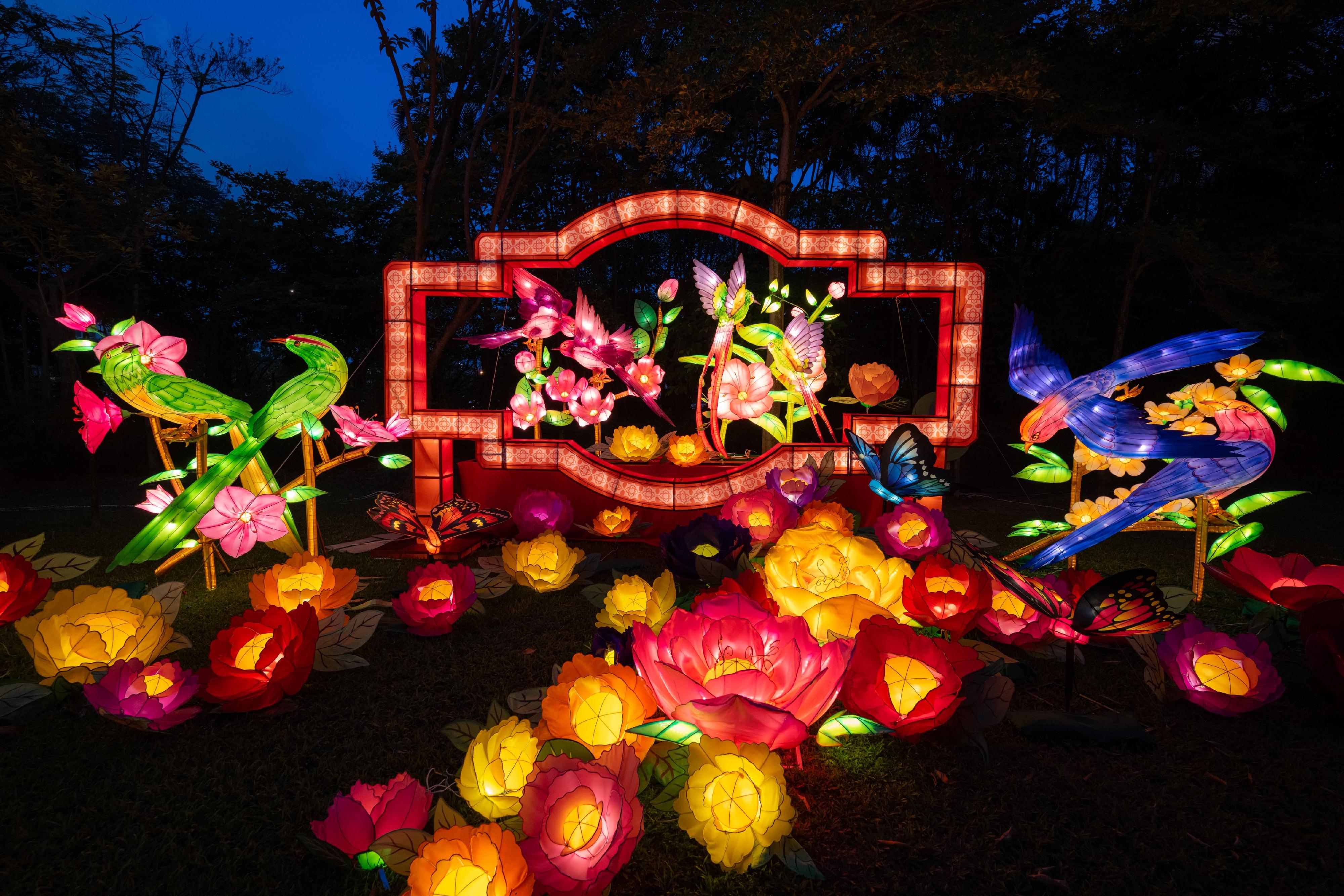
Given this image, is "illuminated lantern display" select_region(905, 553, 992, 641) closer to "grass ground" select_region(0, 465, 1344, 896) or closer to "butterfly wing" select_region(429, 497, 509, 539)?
"grass ground" select_region(0, 465, 1344, 896)

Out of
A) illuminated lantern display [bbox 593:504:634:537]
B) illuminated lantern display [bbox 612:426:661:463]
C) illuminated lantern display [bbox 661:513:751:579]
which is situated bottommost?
illuminated lantern display [bbox 593:504:634:537]

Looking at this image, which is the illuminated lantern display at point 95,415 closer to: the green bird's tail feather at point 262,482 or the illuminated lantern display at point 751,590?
the green bird's tail feather at point 262,482

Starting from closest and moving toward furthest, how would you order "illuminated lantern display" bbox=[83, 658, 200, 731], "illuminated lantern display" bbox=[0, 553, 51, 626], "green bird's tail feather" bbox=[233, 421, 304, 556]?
1. "illuminated lantern display" bbox=[83, 658, 200, 731]
2. "illuminated lantern display" bbox=[0, 553, 51, 626]
3. "green bird's tail feather" bbox=[233, 421, 304, 556]

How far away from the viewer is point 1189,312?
9.02m

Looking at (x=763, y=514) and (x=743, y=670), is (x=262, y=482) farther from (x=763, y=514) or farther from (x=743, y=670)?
(x=743, y=670)

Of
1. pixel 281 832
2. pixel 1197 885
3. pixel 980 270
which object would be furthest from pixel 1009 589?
pixel 980 270

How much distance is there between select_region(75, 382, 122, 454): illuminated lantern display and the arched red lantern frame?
130 cm

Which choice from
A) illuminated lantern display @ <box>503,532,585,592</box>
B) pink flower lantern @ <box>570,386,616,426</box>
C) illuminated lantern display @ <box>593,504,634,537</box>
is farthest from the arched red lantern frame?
illuminated lantern display @ <box>503,532,585,592</box>

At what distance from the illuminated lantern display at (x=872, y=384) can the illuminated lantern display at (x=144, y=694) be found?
14.1 feet

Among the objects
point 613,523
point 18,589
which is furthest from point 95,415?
point 613,523

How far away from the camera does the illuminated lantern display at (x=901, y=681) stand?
1269 millimetres

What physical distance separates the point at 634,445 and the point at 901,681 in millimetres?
3469

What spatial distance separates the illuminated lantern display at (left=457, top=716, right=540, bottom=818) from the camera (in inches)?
44.0

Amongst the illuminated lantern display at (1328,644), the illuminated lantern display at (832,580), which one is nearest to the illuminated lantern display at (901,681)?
the illuminated lantern display at (832,580)
